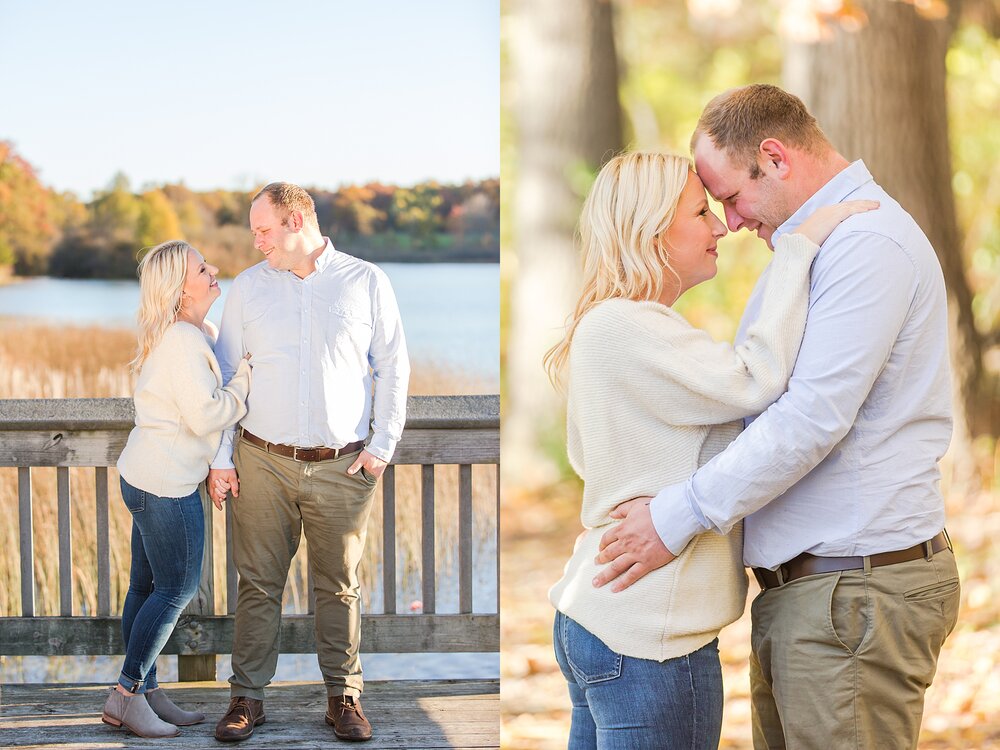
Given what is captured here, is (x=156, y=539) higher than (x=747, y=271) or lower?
lower

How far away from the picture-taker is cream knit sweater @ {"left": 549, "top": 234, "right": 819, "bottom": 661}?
130 cm

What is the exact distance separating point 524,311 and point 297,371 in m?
2.49

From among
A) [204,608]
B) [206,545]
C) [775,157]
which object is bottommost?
[204,608]

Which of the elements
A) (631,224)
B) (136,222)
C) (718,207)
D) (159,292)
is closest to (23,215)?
(136,222)

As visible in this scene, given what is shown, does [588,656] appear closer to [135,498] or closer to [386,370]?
[386,370]

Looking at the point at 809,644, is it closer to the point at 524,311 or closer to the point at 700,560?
the point at 700,560

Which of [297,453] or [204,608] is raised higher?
[297,453]

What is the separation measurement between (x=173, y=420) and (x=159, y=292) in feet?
0.96

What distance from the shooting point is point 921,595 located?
138 centimetres

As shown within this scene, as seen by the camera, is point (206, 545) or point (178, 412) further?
point (206, 545)

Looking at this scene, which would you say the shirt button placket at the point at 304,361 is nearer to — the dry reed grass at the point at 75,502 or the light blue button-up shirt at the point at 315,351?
the light blue button-up shirt at the point at 315,351

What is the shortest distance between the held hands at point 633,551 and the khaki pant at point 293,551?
1.18 metres

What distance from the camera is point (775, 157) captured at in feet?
4.86

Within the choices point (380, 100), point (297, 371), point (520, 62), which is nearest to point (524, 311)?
point (520, 62)
